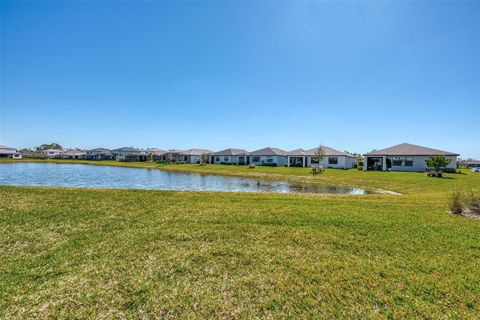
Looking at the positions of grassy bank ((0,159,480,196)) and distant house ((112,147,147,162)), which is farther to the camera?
distant house ((112,147,147,162))

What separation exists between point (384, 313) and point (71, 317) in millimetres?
4380

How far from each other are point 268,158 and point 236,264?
178ft

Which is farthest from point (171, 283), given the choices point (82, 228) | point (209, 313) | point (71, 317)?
point (82, 228)

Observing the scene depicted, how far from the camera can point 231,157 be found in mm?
65938

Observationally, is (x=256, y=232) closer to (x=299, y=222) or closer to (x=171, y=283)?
(x=299, y=222)

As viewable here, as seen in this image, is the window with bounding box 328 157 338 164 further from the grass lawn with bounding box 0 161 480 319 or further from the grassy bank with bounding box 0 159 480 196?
the grass lawn with bounding box 0 161 480 319

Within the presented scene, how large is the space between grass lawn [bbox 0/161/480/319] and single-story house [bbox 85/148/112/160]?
9520 cm

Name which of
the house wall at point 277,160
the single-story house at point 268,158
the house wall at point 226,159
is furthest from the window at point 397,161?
the house wall at point 226,159

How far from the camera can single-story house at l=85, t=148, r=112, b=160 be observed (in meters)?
94.2

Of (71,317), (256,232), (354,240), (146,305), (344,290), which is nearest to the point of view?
(71,317)

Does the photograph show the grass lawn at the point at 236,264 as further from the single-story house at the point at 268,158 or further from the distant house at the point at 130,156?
the distant house at the point at 130,156

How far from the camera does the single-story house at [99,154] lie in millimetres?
94250

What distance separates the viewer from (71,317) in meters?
3.45

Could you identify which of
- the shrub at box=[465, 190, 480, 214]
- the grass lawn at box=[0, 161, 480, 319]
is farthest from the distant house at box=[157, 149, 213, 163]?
the shrub at box=[465, 190, 480, 214]
